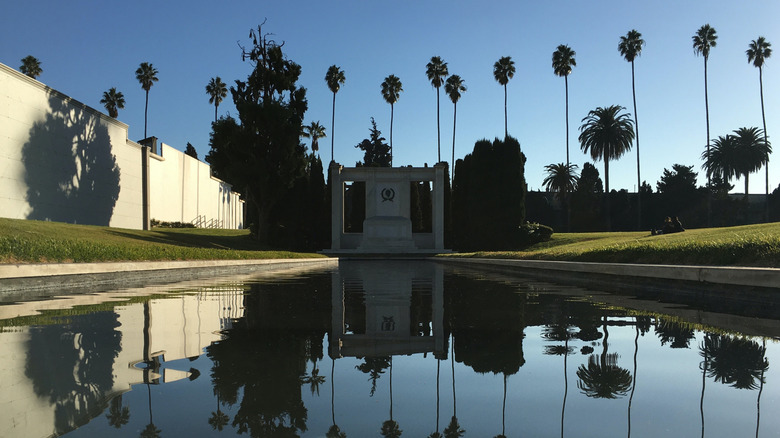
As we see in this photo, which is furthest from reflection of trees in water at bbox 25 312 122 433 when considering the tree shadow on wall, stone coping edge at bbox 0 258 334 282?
the tree shadow on wall

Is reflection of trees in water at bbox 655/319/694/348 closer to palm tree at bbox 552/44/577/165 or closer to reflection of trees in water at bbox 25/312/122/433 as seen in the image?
reflection of trees in water at bbox 25/312/122/433

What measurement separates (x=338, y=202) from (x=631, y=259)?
3685 cm

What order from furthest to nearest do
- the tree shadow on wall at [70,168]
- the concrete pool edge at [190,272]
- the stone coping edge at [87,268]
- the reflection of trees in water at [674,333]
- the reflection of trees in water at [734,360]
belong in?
1. the tree shadow on wall at [70,168]
2. the stone coping edge at [87,268]
3. the concrete pool edge at [190,272]
4. the reflection of trees in water at [674,333]
5. the reflection of trees in water at [734,360]

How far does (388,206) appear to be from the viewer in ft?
167

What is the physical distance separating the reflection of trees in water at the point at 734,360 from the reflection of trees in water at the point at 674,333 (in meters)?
0.17

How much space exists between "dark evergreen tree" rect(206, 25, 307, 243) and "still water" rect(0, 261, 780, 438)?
33.3m

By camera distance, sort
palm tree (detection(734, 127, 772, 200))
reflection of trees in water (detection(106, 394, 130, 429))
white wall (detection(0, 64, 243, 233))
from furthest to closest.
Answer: palm tree (detection(734, 127, 772, 200))
white wall (detection(0, 64, 243, 233))
reflection of trees in water (detection(106, 394, 130, 429))

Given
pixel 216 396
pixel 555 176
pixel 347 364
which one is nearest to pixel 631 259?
pixel 347 364

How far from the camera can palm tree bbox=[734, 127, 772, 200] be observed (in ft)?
315

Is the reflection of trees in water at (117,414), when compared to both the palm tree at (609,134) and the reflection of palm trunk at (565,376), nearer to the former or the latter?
the reflection of palm trunk at (565,376)

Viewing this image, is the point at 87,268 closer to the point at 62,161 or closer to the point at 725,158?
the point at 62,161

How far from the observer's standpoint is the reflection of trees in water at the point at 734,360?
3.93 metres

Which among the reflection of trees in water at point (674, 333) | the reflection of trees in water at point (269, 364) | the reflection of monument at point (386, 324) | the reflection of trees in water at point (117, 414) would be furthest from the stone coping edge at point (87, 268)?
the reflection of trees in water at point (674, 333)

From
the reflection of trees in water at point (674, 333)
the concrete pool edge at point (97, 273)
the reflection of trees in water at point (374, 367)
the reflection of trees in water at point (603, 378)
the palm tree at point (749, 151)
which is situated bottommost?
the reflection of trees in water at point (374, 367)
